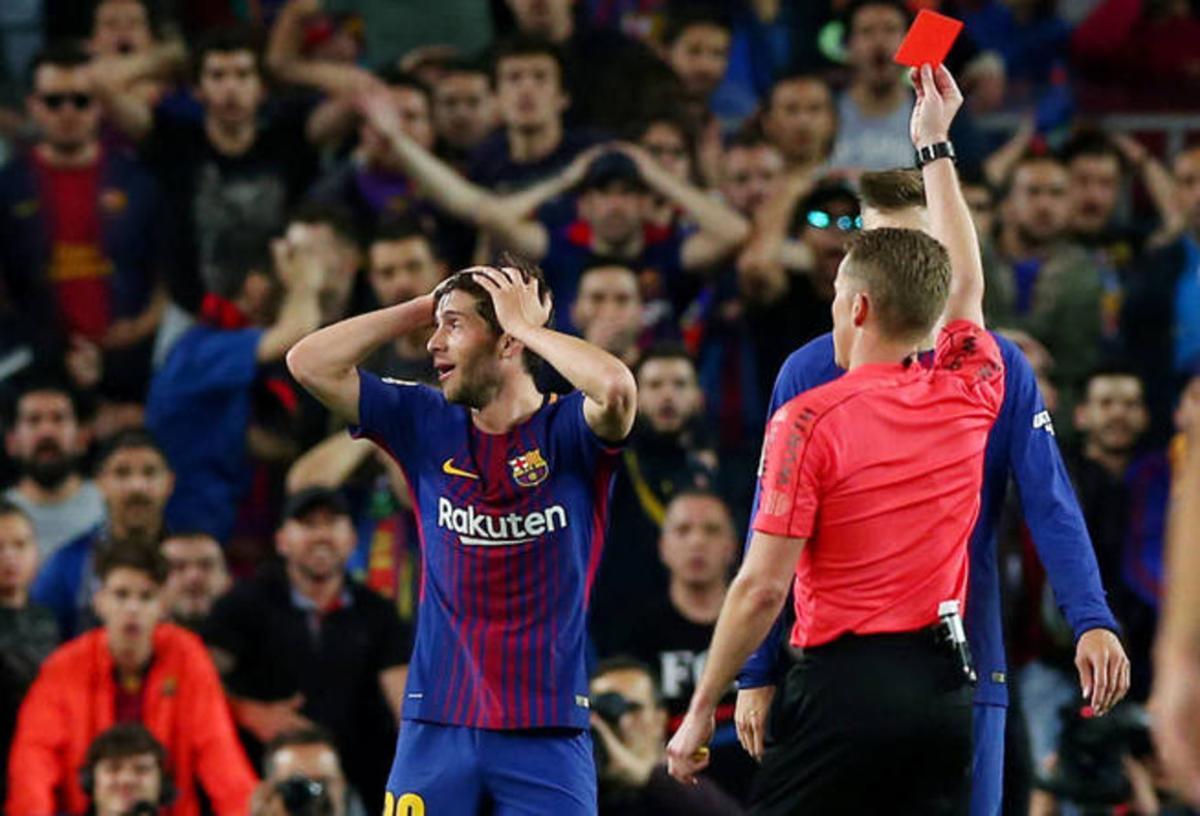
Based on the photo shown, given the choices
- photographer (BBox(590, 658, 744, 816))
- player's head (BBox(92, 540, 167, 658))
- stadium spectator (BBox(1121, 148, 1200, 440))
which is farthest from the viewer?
stadium spectator (BBox(1121, 148, 1200, 440))

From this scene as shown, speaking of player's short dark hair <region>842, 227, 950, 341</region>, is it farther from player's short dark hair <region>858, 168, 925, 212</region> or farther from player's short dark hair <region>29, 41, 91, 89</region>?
player's short dark hair <region>29, 41, 91, 89</region>

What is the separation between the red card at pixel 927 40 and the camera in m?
6.95

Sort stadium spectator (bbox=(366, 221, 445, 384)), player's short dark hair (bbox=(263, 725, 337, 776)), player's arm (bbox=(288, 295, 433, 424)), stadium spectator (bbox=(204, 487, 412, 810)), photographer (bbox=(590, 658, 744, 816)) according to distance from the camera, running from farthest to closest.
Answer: stadium spectator (bbox=(366, 221, 445, 384))
stadium spectator (bbox=(204, 487, 412, 810))
player's short dark hair (bbox=(263, 725, 337, 776))
photographer (bbox=(590, 658, 744, 816))
player's arm (bbox=(288, 295, 433, 424))

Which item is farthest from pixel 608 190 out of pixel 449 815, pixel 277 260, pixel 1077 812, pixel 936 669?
pixel 936 669

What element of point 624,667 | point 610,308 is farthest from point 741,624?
point 610,308

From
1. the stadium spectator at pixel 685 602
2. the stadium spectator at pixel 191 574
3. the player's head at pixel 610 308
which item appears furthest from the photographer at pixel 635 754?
the stadium spectator at pixel 191 574

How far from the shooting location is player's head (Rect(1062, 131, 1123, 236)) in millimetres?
12938

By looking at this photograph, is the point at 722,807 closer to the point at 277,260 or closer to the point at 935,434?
the point at 935,434

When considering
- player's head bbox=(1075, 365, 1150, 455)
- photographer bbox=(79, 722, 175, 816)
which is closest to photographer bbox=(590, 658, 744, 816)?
photographer bbox=(79, 722, 175, 816)

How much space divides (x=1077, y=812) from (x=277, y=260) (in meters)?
4.40

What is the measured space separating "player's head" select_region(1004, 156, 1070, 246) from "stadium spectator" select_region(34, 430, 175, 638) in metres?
4.43

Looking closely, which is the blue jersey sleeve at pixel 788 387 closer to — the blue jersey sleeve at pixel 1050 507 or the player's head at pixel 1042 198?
the blue jersey sleeve at pixel 1050 507

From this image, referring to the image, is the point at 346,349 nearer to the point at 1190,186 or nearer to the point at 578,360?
the point at 578,360

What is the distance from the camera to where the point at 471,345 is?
23.5ft
